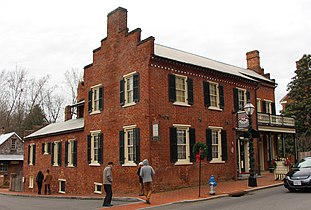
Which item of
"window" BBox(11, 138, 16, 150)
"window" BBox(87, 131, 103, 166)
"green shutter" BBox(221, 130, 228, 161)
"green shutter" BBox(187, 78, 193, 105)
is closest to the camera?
"green shutter" BBox(187, 78, 193, 105)

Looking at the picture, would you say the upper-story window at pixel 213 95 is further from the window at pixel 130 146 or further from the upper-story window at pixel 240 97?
the window at pixel 130 146

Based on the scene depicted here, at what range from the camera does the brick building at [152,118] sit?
18203mm

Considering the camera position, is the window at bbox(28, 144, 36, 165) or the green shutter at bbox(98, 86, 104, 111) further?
the window at bbox(28, 144, 36, 165)

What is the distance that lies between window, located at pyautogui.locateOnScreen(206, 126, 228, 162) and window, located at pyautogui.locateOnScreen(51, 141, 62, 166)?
41.2ft

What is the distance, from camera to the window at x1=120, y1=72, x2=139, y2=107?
62.2 feet

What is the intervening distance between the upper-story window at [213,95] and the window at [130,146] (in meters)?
5.07

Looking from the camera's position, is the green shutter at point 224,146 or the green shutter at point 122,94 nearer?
the green shutter at point 122,94

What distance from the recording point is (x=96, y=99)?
2273 cm

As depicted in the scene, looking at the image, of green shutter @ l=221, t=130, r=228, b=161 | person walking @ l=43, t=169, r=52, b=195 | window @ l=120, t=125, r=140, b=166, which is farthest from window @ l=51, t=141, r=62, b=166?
green shutter @ l=221, t=130, r=228, b=161

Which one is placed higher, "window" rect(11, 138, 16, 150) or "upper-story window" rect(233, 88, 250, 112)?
"upper-story window" rect(233, 88, 250, 112)

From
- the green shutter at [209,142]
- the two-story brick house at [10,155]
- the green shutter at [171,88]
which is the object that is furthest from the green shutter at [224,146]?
the two-story brick house at [10,155]

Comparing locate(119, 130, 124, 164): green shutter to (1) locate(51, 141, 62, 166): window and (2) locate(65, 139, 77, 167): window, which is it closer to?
(2) locate(65, 139, 77, 167): window

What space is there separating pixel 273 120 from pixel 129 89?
12.0 metres

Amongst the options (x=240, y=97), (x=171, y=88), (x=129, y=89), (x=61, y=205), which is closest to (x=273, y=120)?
(x=240, y=97)
